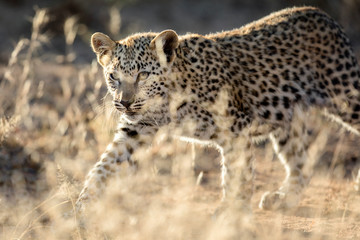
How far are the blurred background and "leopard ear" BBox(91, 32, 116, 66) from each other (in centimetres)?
659

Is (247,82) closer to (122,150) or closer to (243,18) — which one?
(122,150)

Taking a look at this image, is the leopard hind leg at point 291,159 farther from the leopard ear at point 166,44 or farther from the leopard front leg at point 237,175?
the leopard ear at point 166,44

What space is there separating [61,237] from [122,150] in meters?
1.13

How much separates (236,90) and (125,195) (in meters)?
1.53

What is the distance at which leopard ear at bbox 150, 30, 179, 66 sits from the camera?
5.09 m

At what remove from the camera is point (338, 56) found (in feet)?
20.7

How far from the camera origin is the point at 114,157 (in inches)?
208

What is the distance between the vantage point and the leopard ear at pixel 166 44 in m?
5.09

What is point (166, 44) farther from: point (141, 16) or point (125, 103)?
point (141, 16)

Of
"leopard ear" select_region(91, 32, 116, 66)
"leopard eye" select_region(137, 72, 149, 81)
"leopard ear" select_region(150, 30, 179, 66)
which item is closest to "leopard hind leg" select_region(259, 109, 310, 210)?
"leopard ear" select_region(150, 30, 179, 66)

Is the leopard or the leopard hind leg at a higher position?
the leopard

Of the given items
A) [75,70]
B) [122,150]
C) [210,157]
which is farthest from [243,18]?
[122,150]

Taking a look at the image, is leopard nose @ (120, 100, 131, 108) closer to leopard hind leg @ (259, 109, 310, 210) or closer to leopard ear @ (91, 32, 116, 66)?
leopard ear @ (91, 32, 116, 66)

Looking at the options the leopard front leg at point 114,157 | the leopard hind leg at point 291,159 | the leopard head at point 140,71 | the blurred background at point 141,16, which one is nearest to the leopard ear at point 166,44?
the leopard head at point 140,71
